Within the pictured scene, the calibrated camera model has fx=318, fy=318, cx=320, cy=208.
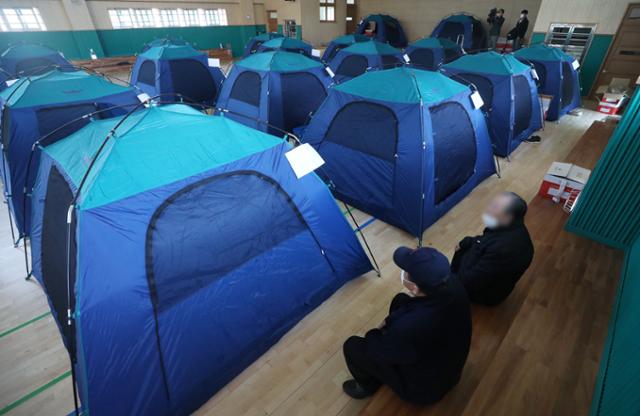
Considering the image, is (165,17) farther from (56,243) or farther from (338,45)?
(56,243)

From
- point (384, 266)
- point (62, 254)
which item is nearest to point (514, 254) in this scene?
point (384, 266)

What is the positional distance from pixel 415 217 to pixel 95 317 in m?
2.80

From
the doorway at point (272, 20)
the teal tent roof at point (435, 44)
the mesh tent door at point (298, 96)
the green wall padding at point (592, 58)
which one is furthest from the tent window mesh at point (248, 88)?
the doorway at point (272, 20)

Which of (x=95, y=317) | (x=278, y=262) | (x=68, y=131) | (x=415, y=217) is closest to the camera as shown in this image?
(x=95, y=317)

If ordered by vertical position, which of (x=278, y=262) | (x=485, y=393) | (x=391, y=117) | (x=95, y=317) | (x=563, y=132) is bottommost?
(x=563, y=132)

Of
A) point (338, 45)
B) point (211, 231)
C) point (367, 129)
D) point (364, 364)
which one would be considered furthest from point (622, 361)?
point (338, 45)

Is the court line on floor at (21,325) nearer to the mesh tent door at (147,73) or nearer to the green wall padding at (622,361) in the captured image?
the green wall padding at (622,361)

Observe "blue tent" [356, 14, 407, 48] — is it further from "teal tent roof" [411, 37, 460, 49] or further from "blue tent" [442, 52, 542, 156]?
"blue tent" [442, 52, 542, 156]

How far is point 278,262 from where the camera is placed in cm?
236

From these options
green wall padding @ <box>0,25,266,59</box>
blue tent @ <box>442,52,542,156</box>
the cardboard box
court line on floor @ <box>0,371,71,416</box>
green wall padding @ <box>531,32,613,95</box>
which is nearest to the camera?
court line on floor @ <box>0,371,71,416</box>

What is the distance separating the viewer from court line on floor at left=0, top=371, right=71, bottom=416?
2012mm

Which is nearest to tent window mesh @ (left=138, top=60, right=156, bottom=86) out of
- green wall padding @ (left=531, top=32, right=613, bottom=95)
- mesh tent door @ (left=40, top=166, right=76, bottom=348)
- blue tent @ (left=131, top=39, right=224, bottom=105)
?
blue tent @ (left=131, top=39, right=224, bottom=105)

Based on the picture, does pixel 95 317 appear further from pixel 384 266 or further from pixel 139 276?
pixel 384 266

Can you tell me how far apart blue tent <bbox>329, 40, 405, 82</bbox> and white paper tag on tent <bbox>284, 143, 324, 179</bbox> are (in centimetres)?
591
